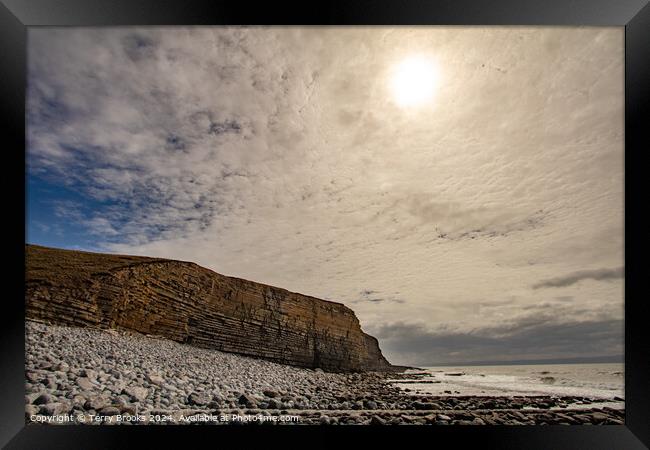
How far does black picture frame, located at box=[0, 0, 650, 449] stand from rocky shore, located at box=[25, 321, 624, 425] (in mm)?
491

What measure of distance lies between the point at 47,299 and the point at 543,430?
8607 millimetres

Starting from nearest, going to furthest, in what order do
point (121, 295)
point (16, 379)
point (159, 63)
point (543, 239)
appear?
point (16, 379) → point (159, 63) → point (543, 239) → point (121, 295)

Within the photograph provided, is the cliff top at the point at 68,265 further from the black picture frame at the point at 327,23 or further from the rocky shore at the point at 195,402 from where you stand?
the black picture frame at the point at 327,23

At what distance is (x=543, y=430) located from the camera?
9.56ft

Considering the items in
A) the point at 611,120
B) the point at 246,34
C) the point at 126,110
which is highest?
the point at 246,34

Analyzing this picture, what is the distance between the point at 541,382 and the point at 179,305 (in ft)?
28.8

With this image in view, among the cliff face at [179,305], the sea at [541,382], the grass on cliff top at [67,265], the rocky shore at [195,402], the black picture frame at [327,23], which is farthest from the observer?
the cliff face at [179,305]

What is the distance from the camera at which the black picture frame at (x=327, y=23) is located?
2719 millimetres

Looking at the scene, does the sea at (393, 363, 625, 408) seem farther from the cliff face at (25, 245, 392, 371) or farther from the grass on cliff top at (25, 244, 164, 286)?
the grass on cliff top at (25, 244, 164, 286)

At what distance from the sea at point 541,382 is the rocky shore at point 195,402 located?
27 cm

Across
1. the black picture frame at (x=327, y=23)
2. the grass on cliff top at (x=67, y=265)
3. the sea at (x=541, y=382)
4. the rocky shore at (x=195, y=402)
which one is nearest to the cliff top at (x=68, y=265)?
the grass on cliff top at (x=67, y=265)

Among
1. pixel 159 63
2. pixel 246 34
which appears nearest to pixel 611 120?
pixel 246 34

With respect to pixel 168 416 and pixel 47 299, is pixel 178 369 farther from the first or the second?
pixel 47 299

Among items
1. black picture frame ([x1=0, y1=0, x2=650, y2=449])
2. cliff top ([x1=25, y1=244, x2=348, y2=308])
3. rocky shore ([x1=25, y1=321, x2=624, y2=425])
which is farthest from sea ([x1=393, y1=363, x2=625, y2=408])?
cliff top ([x1=25, y1=244, x2=348, y2=308])
